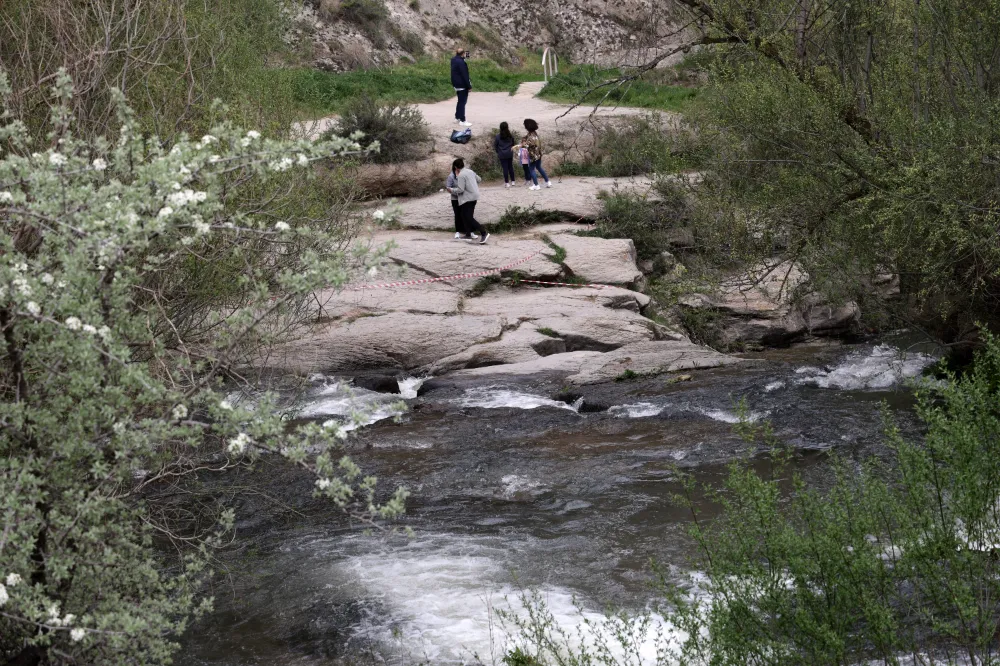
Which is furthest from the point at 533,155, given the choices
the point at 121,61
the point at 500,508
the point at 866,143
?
the point at 500,508

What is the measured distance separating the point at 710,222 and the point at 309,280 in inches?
355

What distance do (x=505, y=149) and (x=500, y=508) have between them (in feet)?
41.7

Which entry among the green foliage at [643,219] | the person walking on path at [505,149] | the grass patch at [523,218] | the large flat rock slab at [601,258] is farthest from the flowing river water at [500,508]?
the person walking on path at [505,149]

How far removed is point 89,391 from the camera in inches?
162

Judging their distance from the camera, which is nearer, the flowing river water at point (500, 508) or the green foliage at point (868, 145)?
the flowing river water at point (500, 508)

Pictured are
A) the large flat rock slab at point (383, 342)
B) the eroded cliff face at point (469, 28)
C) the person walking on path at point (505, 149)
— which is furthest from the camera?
the eroded cliff face at point (469, 28)

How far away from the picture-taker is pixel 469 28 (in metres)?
33.5

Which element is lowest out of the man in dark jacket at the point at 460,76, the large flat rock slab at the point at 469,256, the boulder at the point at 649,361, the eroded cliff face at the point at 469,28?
the boulder at the point at 649,361

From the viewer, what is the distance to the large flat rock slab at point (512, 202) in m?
19.6

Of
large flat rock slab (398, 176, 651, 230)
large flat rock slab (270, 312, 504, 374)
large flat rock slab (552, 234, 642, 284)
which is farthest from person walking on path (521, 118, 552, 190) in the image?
large flat rock slab (270, 312, 504, 374)

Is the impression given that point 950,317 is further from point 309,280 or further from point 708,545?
point 309,280

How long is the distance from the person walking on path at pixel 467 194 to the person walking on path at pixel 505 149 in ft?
7.90

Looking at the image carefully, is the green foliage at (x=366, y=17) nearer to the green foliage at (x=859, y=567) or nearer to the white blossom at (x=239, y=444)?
the green foliage at (x=859, y=567)

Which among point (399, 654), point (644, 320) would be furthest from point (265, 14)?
point (399, 654)
